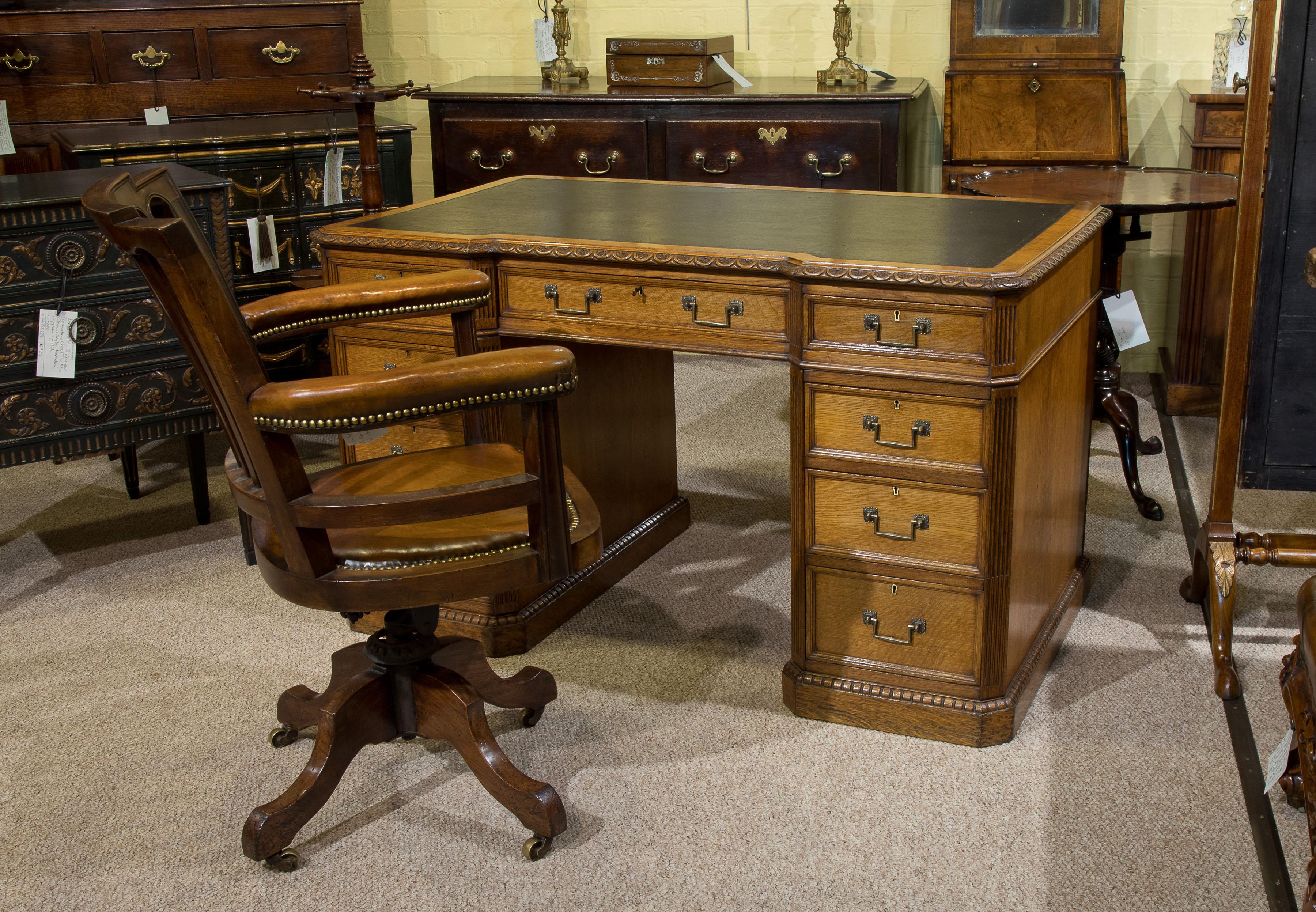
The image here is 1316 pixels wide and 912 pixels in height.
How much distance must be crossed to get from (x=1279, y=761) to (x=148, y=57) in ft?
13.0

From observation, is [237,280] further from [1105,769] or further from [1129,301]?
[1105,769]

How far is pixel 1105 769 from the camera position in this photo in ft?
7.82

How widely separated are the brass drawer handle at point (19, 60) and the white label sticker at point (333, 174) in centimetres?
109

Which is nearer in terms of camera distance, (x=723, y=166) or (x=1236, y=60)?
(x=1236, y=60)

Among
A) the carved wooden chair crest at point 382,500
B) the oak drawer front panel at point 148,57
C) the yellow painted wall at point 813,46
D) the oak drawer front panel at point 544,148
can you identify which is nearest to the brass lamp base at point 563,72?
the yellow painted wall at point 813,46

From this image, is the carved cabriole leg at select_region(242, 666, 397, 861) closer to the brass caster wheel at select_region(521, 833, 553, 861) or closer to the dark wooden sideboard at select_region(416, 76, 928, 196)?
the brass caster wheel at select_region(521, 833, 553, 861)

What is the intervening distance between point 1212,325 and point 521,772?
9.56 ft

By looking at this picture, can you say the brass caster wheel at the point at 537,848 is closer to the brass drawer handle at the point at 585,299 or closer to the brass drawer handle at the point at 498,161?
the brass drawer handle at the point at 585,299

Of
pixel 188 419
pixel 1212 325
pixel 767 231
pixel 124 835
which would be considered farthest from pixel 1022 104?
pixel 124 835

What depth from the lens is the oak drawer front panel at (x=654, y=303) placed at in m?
2.41

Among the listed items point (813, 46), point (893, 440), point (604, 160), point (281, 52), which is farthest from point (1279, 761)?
point (281, 52)

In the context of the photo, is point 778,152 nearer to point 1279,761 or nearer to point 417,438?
point 417,438

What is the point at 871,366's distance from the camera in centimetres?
231

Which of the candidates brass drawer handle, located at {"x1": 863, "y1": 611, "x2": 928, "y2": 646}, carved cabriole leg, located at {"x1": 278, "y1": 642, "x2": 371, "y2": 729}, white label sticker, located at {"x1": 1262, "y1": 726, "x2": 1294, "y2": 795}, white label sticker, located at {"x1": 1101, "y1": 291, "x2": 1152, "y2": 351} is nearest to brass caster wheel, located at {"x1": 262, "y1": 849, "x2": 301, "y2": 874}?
carved cabriole leg, located at {"x1": 278, "y1": 642, "x2": 371, "y2": 729}
